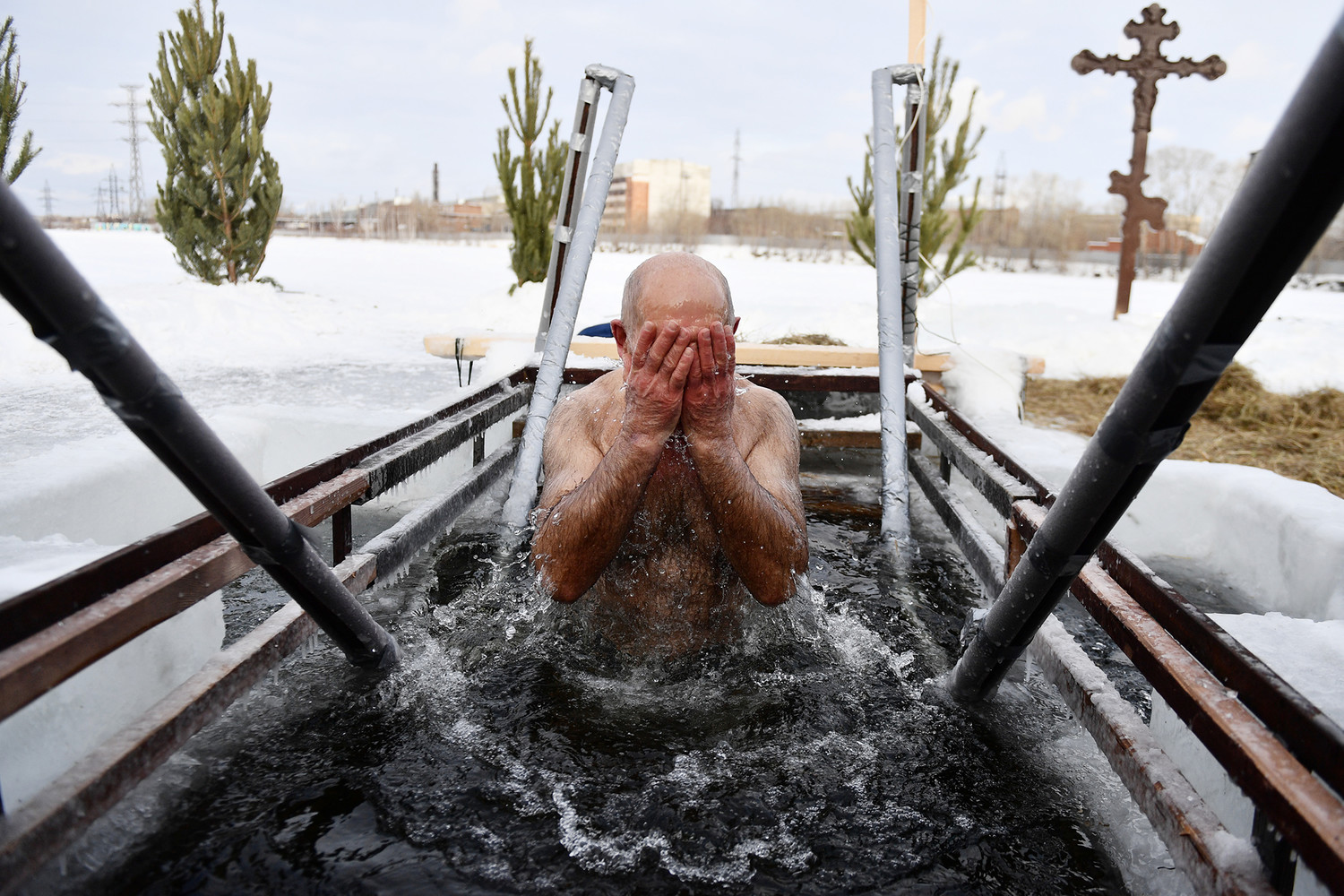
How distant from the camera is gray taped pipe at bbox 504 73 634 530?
11.1 ft

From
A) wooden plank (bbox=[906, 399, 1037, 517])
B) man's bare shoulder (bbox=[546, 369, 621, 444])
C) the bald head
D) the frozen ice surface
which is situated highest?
the bald head

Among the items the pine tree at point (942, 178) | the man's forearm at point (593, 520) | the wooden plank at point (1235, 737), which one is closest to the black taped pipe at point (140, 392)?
the man's forearm at point (593, 520)

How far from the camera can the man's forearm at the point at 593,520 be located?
5.82 feet

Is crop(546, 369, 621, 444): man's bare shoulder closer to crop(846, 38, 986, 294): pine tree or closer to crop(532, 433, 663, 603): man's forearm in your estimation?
crop(532, 433, 663, 603): man's forearm

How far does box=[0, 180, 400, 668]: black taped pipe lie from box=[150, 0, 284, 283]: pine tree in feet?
43.2

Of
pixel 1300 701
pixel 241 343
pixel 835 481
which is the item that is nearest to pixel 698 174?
pixel 241 343

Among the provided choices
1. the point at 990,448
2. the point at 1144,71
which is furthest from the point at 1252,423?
the point at 1144,71

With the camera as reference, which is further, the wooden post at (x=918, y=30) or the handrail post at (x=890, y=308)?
the wooden post at (x=918, y=30)

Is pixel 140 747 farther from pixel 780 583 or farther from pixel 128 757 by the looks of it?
pixel 780 583

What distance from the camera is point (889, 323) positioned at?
3.59 meters

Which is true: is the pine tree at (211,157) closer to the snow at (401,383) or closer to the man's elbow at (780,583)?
the snow at (401,383)

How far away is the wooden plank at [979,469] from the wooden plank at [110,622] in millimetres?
1989

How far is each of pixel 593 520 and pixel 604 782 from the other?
551 mm

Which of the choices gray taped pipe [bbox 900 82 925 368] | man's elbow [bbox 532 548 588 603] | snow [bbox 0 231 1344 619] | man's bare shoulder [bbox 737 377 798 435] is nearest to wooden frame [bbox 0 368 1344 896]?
snow [bbox 0 231 1344 619]
